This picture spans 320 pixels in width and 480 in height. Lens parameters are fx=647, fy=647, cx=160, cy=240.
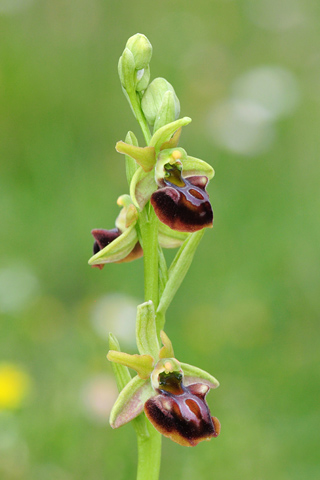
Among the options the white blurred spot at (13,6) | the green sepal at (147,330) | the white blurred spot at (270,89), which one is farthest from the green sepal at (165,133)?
the white blurred spot at (13,6)

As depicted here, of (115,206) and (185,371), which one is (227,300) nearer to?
(115,206)

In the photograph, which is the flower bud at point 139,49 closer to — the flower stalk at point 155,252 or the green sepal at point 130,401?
the flower stalk at point 155,252

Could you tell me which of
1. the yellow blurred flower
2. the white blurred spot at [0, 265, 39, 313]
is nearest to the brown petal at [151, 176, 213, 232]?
the yellow blurred flower

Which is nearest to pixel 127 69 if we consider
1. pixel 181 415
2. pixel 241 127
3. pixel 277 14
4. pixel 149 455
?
pixel 181 415

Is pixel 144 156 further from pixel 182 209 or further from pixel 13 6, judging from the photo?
pixel 13 6

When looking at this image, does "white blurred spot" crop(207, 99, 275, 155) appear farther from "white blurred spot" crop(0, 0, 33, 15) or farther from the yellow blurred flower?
the yellow blurred flower
